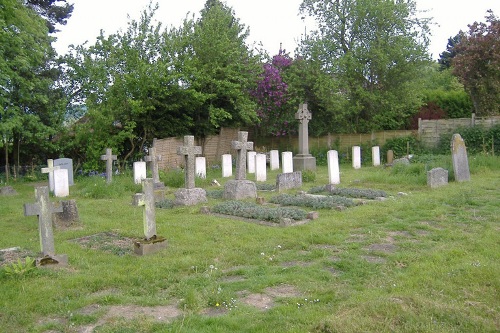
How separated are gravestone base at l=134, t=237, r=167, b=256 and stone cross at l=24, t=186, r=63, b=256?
1.09 meters

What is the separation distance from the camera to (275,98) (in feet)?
80.1

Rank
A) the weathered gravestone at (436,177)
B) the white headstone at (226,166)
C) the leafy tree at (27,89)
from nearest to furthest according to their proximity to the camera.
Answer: the weathered gravestone at (436,177)
the leafy tree at (27,89)
the white headstone at (226,166)

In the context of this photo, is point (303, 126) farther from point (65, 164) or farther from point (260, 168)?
point (65, 164)

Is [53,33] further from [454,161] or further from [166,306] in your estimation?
[166,306]

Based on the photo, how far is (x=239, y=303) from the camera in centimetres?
447

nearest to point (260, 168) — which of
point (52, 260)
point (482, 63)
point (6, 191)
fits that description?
point (6, 191)

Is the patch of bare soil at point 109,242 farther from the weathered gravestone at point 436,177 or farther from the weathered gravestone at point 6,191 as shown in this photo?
the weathered gravestone at point 436,177

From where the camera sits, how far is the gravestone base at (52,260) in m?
5.68

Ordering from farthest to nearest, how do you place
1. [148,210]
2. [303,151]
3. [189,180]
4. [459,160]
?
[303,151], [459,160], [189,180], [148,210]

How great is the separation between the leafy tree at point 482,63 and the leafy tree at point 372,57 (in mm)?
2257

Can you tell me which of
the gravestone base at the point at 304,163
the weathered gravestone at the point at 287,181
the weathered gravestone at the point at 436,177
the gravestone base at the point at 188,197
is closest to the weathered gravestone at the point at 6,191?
the gravestone base at the point at 188,197

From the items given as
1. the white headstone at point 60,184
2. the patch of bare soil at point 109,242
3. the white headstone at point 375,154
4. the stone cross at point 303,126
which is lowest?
the patch of bare soil at point 109,242

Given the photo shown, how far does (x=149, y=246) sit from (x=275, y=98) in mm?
18897

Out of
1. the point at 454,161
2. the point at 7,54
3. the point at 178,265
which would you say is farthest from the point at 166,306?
the point at 7,54
